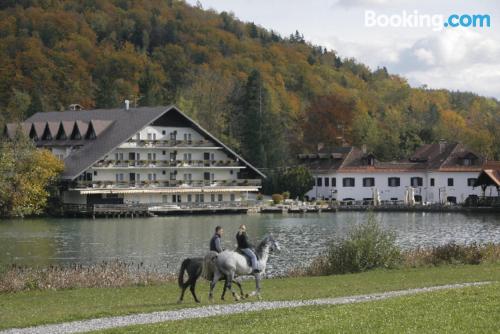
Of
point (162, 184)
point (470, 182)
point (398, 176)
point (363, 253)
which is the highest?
point (398, 176)

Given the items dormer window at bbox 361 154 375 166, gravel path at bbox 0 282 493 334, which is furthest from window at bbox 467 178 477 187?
gravel path at bbox 0 282 493 334

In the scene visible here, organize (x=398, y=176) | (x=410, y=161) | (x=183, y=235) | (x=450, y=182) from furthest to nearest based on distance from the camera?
1. (x=410, y=161)
2. (x=398, y=176)
3. (x=450, y=182)
4. (x=183, y=235)

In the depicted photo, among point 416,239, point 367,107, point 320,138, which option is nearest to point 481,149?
point 320,138

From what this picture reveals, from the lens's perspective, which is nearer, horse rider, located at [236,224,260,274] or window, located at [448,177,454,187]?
horse rider, located at [236,224,260,274]

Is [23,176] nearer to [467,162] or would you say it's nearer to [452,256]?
[467,162]

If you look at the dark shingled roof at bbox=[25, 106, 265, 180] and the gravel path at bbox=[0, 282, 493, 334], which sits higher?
the dark shingled roof at bbox=[25, 106, 265, 180]

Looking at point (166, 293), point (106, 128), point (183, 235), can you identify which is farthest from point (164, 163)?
point (166, 293)

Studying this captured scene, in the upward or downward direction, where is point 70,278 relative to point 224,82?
downward

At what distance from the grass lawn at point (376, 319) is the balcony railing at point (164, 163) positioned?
57068 millimetres

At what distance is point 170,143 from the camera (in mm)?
76688

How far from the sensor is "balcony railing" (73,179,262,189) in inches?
2783

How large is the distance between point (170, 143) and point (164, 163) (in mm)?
1702

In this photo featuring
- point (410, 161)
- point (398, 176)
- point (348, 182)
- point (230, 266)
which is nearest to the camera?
point (230, 266)

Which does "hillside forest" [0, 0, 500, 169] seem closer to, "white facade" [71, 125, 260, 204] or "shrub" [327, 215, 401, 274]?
"white facade" [71, 125, 260, 204]
